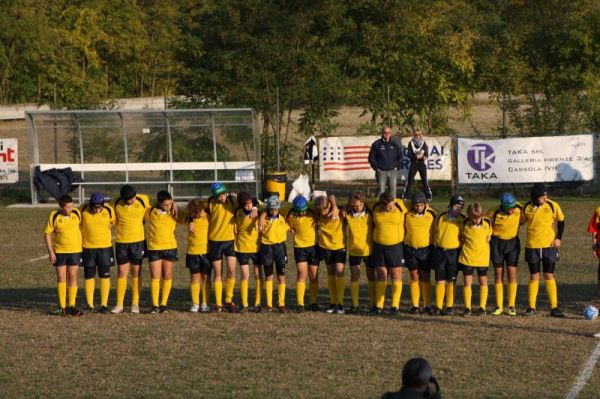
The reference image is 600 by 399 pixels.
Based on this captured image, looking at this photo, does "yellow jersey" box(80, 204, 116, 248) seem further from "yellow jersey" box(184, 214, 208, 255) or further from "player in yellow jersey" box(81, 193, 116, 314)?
"yellow jersey" box(184, 214, 208, 255)

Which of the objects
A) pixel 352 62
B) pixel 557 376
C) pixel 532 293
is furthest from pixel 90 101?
pixel 557 376

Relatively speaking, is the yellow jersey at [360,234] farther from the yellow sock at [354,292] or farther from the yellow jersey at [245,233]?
the yellow jersey at [245,233]

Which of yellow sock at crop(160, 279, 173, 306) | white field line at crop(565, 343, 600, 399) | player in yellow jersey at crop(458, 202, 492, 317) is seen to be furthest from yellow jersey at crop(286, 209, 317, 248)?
white field line at crop(565, 343, 600, 399)

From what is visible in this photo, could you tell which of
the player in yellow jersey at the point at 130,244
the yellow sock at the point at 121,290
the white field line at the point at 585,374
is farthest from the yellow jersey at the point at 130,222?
the white field line at the point at 585,374

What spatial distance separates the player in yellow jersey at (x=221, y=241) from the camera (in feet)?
52.8

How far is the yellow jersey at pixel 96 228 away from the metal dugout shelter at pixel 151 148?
15.0 m

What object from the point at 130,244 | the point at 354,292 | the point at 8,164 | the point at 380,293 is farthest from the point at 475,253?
the point at 8,164

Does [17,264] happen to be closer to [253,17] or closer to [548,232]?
[548,232]

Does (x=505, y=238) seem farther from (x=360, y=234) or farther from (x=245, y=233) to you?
(x=245, y=233)

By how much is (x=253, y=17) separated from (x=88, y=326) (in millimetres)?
19814

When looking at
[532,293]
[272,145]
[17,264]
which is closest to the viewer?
[532,293]

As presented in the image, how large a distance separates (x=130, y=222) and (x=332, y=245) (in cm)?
287

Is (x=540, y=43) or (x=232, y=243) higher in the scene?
(x=540, y=43)

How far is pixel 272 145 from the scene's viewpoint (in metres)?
32.9
